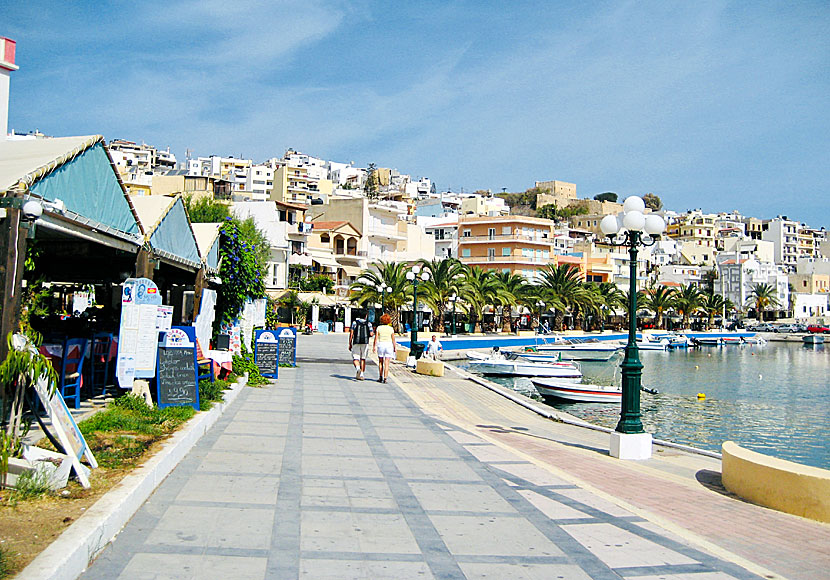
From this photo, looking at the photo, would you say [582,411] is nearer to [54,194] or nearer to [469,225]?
[54,194]

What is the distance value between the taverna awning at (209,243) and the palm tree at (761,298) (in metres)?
121

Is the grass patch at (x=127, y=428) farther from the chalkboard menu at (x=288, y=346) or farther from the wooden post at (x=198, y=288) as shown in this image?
the chalkboard menu at (x=288, y=346)

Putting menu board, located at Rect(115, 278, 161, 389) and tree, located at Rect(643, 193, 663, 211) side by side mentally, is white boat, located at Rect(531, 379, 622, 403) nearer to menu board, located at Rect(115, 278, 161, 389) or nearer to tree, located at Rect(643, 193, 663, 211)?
menu board, located at Rect(115, 278, 161, 389)

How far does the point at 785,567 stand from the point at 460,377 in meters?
18.6

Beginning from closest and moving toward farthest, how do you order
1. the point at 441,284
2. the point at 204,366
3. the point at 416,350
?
the point at 204,366
the point at 416,350
the point at 441,284

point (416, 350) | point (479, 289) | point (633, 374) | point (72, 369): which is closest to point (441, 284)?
point (479, 289)

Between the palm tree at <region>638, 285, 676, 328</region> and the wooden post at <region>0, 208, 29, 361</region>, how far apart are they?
87833mm

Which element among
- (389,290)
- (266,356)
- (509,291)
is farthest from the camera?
(509,291)

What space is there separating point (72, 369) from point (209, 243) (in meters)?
6.02

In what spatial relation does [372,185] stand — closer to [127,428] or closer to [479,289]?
[479,289]

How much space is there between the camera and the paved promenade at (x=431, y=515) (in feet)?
17.2

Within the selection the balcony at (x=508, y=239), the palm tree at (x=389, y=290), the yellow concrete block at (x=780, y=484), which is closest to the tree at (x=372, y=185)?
the balcony at (x=508, y=239)

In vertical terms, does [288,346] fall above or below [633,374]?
below

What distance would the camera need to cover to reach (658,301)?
8819 cm
